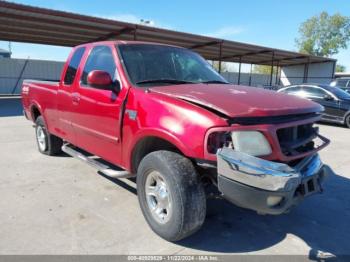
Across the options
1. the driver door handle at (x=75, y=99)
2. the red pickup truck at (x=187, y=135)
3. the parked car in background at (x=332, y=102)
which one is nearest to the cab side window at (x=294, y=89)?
the parked car in background at (x=332, y=102)

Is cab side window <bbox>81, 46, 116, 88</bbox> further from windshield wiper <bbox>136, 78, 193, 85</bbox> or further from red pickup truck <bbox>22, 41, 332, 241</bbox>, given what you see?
windshield wiper <bbox>136, 78, 193, 85</bbox>

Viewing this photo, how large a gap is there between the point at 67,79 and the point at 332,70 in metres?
34.1

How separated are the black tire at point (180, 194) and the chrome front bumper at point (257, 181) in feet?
0.99

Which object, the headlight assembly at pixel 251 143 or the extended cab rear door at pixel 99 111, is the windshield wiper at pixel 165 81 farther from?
the headlight assembly at pixel 251 143

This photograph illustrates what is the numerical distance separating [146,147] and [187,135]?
849 millimetres

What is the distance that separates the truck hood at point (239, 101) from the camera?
102 inches

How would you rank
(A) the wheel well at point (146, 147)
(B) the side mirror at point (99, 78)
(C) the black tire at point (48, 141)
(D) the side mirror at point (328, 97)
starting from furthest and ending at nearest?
(D) the side mirror at point (328, 97) → (C) the black tire at point (48, 141) → (B) the side mirror at point (99, 78) → (A) the wheel well at point (146, 147)

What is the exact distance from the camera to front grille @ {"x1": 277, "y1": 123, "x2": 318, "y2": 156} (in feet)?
8.99

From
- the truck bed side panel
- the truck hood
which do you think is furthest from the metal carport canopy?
the truck hood

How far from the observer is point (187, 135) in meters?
2.63

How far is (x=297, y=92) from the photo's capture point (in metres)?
13.1

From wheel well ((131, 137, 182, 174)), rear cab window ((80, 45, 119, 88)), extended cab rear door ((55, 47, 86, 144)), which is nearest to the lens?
wheel well ((131, 137, 182, 174))

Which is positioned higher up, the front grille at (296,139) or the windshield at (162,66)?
the windshield at (162,66)

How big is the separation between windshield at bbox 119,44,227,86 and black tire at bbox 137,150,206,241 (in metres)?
1.07
